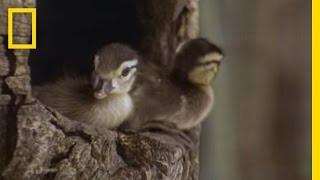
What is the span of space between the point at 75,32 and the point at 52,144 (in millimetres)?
596

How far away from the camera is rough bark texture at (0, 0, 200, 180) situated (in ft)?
4.65

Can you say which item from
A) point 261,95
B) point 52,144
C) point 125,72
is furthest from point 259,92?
point 52,144

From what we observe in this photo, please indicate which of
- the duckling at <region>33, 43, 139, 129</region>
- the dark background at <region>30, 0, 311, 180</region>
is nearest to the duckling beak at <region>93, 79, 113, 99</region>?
the duckling at <region>33, 43, 139, 129</region>

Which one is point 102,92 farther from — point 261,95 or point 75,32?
point 261,95

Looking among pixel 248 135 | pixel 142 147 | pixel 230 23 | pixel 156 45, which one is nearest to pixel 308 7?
pixel 230 23

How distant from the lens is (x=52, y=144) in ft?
4.72

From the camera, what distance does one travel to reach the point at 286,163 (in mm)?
2592

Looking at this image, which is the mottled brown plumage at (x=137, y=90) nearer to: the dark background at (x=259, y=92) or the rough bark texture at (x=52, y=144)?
the rough bark texture at (x=52, y=144)

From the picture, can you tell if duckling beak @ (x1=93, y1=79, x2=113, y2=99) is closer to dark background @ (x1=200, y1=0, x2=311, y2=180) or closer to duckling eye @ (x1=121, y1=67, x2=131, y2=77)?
duckling eye @ (x1=121, y1=67, x2=131, y2=77)

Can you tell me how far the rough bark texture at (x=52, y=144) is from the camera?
142cm

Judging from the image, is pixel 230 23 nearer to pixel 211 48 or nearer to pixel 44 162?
pixel 211 48

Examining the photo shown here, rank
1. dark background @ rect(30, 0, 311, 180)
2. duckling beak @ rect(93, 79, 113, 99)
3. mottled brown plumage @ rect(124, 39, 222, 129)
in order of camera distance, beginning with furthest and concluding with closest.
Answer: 1. dark background @ rect(30, 0, 311, 180)
2. mottled brown plumage @ rect(124, 39, 222, 129)
3. duckling beak @ rect(93, 79, 113, 99)

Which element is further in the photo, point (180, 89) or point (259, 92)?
point (259, 92)

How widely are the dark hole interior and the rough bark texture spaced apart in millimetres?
357
